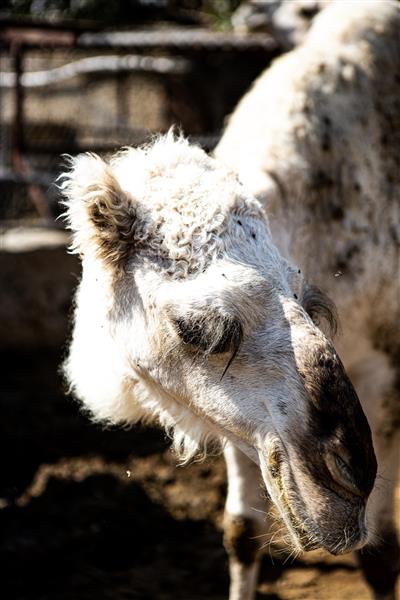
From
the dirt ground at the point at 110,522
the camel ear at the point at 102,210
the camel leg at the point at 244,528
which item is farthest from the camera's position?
the dirt ground at the point at 110,522

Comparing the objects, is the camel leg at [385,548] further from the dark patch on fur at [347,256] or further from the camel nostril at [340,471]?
the camel nostril at [340,471]

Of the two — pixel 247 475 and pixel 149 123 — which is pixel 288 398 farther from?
pixel 149 123

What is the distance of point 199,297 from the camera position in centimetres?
241

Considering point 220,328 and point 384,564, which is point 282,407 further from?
point 384,564

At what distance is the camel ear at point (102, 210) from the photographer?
2.58 meters

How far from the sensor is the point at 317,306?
269 centimetres

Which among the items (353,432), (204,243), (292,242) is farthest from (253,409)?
(292,242)

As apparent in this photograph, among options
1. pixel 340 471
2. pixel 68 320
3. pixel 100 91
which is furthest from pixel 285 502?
pixel 100 91

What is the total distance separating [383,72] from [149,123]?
4.67 m

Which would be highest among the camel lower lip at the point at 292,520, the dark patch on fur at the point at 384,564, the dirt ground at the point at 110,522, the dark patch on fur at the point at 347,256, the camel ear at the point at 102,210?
the camel ear at the point at 102,210

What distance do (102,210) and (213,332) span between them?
0.51m

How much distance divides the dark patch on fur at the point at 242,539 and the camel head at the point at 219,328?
975 millimetres

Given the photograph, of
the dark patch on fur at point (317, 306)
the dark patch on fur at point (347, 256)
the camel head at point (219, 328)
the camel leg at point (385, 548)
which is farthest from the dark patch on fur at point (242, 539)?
the dark patch on fur at point (317, 306)

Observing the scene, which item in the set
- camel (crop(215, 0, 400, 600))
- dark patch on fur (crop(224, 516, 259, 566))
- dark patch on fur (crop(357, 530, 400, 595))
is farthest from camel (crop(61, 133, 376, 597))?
dark patch on fur (crop(357, 530, 400, 595))
